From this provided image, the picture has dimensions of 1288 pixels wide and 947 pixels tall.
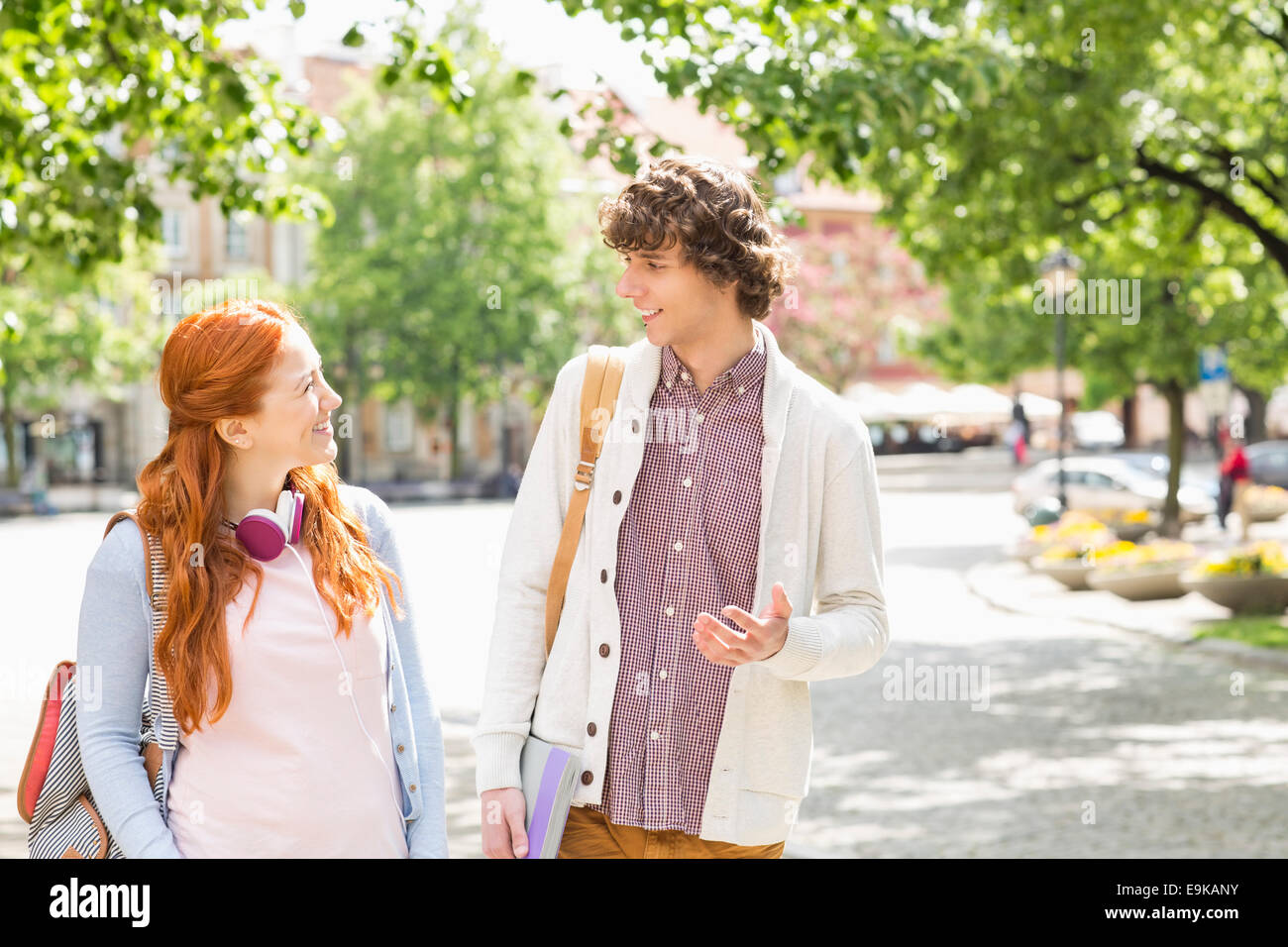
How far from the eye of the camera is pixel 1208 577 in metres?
15.1

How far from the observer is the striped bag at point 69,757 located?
2.52m

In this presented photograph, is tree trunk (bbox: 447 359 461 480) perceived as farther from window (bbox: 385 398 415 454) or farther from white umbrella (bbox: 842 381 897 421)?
white umbrella (bbox: 842 381 897 421)

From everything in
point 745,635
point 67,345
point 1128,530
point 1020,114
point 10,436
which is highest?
point 1020,114

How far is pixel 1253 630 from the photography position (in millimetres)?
13914

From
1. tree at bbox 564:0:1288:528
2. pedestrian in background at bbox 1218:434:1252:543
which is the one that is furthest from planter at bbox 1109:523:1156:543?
tree at bbox 564:0:1288:528

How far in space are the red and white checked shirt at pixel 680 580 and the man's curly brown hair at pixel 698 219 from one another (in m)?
0.21

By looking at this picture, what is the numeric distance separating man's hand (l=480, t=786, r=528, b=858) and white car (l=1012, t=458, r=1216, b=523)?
2881 cm

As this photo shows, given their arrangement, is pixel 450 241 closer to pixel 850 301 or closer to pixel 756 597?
pixel 850 301

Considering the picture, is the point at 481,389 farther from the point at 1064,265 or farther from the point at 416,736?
the point at 416,736

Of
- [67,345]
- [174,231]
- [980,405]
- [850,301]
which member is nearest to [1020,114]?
[67,345]

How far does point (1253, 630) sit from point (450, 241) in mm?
33645

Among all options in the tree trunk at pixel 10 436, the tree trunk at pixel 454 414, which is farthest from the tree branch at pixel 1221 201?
the tree trunk at pixel 10 436

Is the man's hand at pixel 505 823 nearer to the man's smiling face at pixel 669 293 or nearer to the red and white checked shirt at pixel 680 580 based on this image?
the red and white checked shirt at pixel 680 580

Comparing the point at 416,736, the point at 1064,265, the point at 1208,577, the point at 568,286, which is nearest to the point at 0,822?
the point at 416,736
